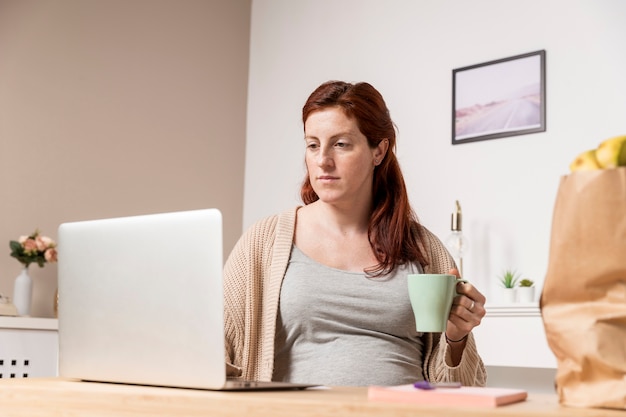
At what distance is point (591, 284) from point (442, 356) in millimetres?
812

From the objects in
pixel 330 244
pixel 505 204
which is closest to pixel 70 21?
pixel 505 204

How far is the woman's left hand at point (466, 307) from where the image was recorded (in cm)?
122

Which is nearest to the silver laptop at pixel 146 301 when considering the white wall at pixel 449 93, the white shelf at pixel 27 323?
the white shelf at pixel 27 323

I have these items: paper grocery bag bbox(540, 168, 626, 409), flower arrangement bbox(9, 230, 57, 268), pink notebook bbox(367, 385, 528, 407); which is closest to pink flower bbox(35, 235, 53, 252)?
flower arrangement bbox(9, 230, 57, 268)

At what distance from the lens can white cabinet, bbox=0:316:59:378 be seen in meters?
2.90

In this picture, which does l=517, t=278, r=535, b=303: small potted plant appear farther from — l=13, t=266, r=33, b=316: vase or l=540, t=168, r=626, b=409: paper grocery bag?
l=540, t=168, r=626, b=409: paper grocery bag

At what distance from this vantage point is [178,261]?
101cm

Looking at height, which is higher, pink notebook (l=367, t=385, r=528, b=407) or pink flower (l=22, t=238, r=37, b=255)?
pink flower (l=22, t=238, r=37, b=255)

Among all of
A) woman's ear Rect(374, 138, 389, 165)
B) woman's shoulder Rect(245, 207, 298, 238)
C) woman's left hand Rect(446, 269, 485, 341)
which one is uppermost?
woman's ear Rect(374, 138, 389, 165)

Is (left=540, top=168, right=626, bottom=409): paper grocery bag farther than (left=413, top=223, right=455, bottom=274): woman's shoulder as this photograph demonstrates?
No

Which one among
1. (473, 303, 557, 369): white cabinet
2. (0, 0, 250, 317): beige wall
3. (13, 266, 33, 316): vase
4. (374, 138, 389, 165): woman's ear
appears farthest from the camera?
(0, 0, 250, 317): beige wall

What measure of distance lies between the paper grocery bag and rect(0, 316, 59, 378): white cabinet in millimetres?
2513

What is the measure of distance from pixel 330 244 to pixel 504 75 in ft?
5.82

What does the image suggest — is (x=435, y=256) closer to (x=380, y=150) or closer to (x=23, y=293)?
(x=380, y=150)
